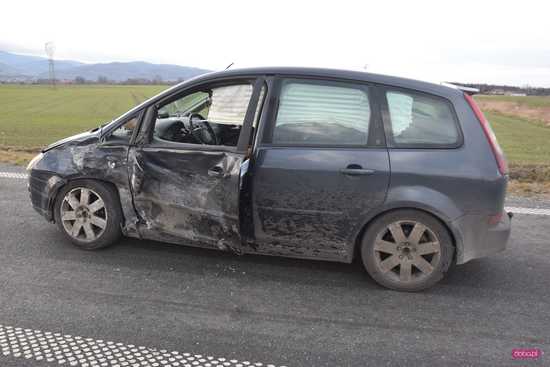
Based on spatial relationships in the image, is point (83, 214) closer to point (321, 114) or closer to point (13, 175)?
point (321, 114)

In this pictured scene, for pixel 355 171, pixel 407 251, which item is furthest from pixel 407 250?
pixel 355 171

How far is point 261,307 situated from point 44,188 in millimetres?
2347

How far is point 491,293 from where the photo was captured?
371 centimetres

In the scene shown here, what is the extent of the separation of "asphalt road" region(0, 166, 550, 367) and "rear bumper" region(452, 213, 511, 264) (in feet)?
1.14

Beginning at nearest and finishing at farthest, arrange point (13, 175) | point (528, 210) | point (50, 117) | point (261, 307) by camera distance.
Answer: point (261, 307) → point (528, 210) → point (13, 175) → point (50, 117)

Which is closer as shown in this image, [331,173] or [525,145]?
[331,173]

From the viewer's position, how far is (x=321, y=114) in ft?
12.1

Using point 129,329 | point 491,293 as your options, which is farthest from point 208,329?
point 491,293

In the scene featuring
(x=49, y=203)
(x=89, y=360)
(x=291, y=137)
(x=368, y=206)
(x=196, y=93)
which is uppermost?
(x=196, y=93)

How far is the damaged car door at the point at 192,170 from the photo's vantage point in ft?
12.3

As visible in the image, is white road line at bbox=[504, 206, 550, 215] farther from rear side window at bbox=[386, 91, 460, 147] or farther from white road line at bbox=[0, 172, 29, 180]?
white road line at bbox=[0, 172, 29, 180]

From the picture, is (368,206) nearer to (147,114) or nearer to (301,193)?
(301,193)

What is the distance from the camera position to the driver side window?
13.1 ft

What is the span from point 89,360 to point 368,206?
7.08 ft
